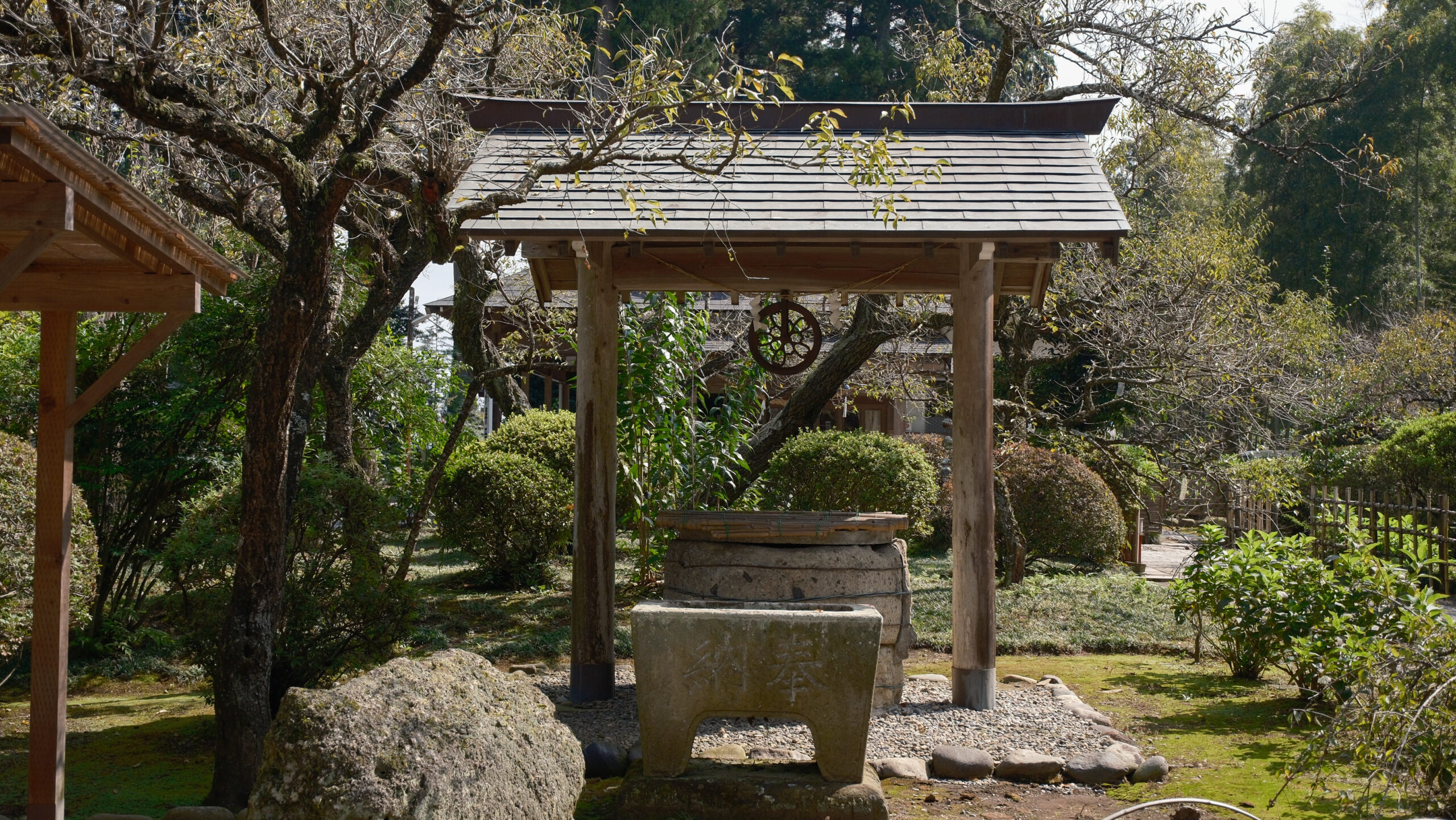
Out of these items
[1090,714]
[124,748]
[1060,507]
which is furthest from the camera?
[1060,507]

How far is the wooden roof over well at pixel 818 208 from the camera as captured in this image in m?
6.86

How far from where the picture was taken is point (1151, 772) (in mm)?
5656

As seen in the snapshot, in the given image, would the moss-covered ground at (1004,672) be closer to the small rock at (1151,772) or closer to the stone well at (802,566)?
the small rock at (1151,772)

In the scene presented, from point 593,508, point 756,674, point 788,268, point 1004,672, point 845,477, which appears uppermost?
point 788,268

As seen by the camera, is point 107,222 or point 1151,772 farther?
point 1151,772

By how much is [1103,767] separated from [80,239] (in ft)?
18.1

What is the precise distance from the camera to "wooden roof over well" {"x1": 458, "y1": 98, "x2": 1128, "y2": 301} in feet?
22.5

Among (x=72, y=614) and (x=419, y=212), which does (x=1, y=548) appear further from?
(x=419, y=212)

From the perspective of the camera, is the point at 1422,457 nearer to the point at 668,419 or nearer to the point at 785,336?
the point at 668,419

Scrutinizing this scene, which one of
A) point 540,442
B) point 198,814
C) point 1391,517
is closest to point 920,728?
point 198,814

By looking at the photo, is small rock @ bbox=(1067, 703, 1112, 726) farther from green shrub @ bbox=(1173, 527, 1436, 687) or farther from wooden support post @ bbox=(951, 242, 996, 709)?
green shrub @ bbox=(1173, 527, 1436, 687)

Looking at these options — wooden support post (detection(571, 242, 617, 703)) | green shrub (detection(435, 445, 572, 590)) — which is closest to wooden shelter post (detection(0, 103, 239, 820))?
wooden support post (detection(571, 242, 617, 703))

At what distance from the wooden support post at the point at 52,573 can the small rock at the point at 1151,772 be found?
5173mm

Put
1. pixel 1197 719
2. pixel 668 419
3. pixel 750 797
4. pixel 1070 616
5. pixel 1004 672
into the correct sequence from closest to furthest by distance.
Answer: pixel 750 797 → pixel 1197 719 → pixel 1004 672 → pixel 1070 616 → pixel 668 419
